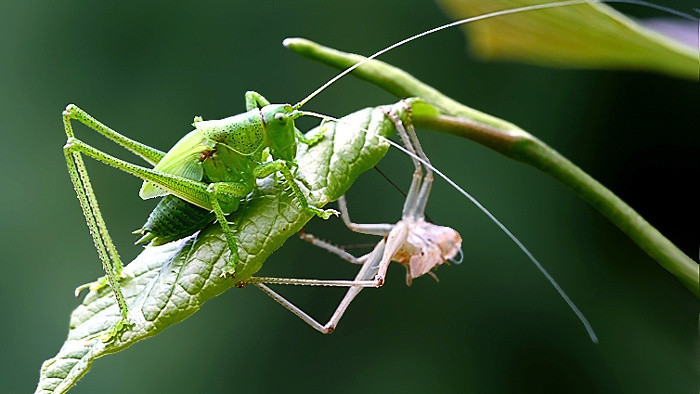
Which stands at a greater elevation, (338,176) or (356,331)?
(338,176)

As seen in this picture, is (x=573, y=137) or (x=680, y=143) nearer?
(x=680, y=143)

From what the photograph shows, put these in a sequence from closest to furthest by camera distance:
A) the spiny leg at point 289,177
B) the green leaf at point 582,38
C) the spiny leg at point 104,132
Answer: the green leaf at point 582,38
the spiny leg at point 289,177
the spiny leg at point 104,132

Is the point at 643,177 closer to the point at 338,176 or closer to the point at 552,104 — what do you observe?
the point at 552,104

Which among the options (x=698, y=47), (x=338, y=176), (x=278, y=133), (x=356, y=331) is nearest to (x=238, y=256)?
(x=338, y=176)

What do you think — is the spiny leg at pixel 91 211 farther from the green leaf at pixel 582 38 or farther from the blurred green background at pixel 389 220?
the blurred green background at pixel 389 220

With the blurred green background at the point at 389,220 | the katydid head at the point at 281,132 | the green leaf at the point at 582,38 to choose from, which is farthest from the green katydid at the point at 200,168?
the blurred green background at the point at 389,220

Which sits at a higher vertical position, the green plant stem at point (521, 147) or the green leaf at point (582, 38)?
the green leaf at point (582, 38)

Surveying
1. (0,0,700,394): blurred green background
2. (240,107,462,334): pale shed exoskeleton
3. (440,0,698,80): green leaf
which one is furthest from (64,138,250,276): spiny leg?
(0,0,700,394): blurred green background
